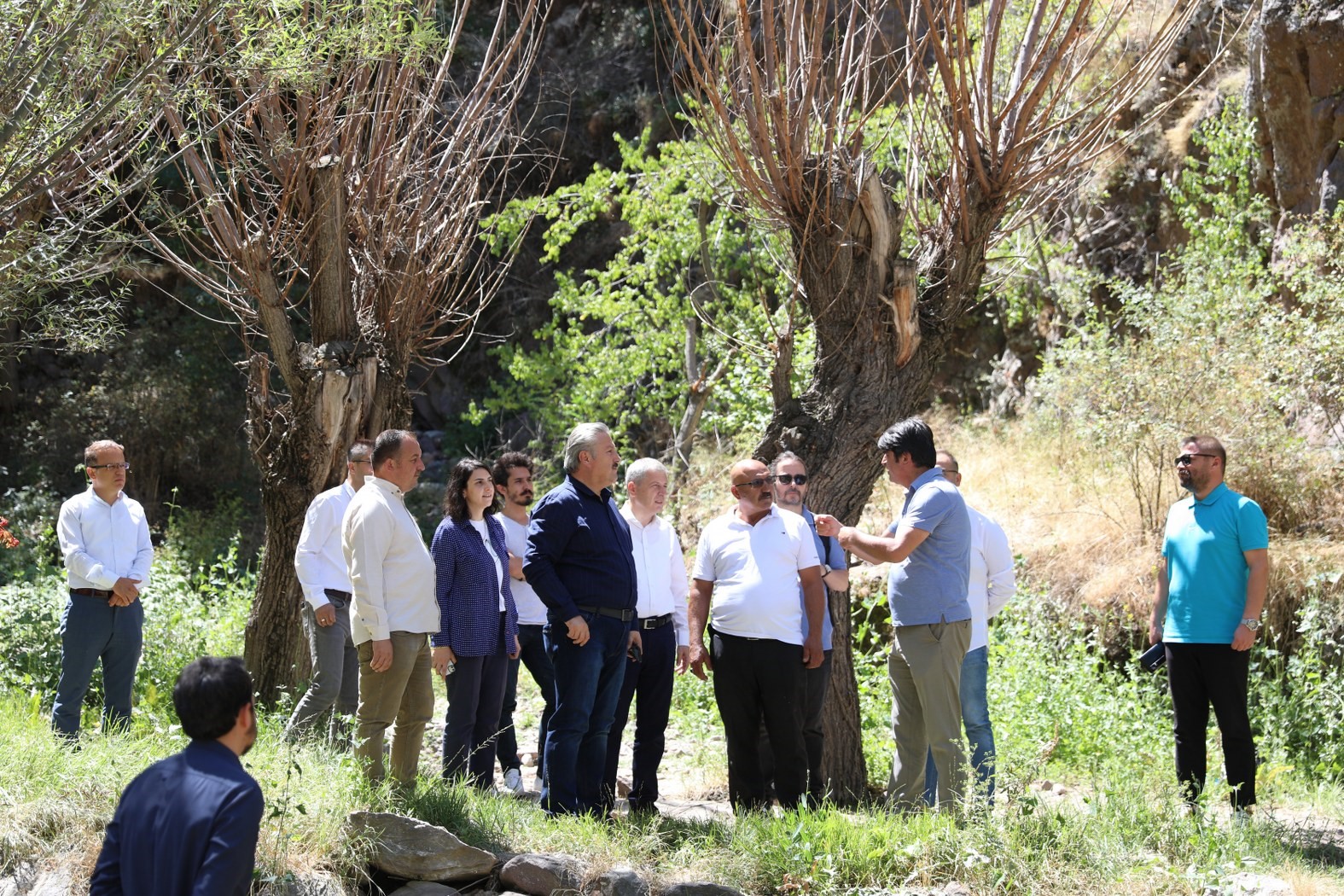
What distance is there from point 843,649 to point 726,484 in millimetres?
7489

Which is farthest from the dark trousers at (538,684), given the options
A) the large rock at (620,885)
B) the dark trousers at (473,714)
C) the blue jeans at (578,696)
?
the large rock at (620,885)

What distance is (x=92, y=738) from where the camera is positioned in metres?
5.94

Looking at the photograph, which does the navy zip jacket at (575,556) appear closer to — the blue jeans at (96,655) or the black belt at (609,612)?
the black belt at (609,612)

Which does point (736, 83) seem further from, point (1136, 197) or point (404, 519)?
point (1136, 197)

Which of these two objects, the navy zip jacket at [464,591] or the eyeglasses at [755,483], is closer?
the navy zip jacket at [464,591]

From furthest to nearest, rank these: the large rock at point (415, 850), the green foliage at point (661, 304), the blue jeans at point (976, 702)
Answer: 1. the green foliage at point (661, 304)
2. the blue jeans at point (976, 702)
3. the large rock at point (415, 850)

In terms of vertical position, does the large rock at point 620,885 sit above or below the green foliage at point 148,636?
below

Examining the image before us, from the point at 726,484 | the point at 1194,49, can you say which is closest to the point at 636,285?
the point at 726,484

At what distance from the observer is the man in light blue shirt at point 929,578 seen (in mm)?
5363

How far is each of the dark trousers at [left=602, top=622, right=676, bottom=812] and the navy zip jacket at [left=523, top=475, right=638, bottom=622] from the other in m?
0.58

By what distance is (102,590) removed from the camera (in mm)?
6336

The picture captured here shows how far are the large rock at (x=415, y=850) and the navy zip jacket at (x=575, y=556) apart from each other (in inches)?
42.1

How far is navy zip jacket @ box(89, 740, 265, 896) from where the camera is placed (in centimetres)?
274

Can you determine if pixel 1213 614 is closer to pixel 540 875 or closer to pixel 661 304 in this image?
pixel 540 875
